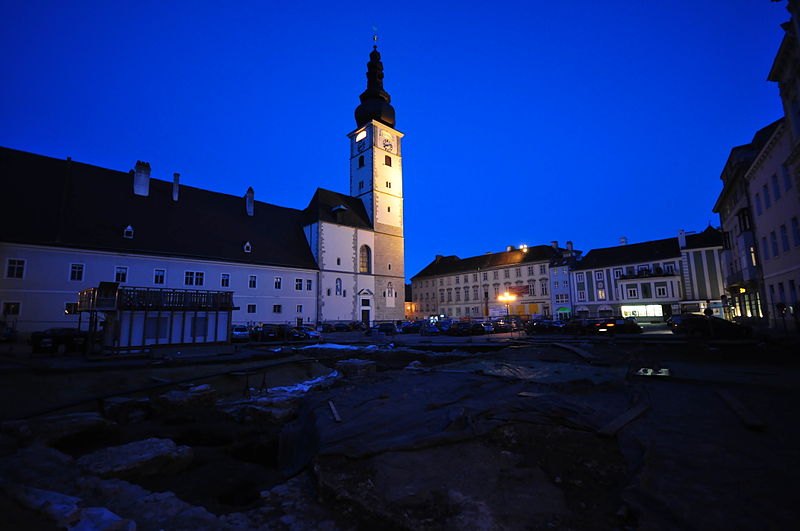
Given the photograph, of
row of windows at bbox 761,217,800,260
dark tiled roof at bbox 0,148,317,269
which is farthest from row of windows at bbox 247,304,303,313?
row of windows at bbox 761,217,800,260

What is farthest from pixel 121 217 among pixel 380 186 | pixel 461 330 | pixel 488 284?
pixel 488 284

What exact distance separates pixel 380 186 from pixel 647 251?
3953 centimetres

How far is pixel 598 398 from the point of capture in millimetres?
7684

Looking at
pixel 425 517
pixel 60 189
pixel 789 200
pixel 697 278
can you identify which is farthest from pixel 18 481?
pixel 697 278

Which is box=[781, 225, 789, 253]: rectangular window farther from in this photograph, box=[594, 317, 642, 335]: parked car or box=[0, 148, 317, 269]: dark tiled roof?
box=[0, 148, 317, 269]: dark tiled roof

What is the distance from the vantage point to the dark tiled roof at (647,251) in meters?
48.9

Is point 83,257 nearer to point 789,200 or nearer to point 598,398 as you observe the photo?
point 598,398

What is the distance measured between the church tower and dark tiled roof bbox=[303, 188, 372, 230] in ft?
4.56

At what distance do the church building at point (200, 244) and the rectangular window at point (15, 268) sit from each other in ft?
0.19

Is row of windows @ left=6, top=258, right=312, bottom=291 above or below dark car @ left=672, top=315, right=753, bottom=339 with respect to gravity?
above

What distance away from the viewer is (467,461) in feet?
15.8

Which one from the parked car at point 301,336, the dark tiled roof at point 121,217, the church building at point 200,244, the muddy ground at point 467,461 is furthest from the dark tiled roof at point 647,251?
the muddy ground at point 467,461

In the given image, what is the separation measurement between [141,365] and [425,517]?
1481cm

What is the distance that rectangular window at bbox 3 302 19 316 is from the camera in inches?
1045
